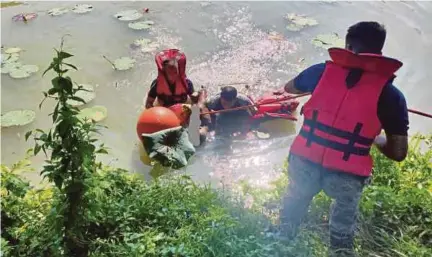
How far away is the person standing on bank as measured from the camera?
116 inches

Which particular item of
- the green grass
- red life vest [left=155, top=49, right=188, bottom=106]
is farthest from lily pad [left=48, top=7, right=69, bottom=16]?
the green grass

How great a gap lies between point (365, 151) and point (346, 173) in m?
0.18

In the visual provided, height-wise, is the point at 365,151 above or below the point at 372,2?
above

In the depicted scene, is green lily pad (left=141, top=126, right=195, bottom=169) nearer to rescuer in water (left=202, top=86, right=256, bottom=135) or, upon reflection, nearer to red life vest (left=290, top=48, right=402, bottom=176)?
rescuer in water (left=202, top=86, right=256, bottom=135)

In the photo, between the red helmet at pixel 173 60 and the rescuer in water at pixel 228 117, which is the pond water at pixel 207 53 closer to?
the rescuer in water at pixel 228 117

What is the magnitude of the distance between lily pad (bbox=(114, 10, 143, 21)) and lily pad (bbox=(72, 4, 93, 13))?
1.66ft

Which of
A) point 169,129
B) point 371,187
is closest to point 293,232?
point 371,187

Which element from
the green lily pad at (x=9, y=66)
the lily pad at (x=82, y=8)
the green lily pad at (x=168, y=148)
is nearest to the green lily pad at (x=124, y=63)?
the green lily pad at (x=9, y=66)

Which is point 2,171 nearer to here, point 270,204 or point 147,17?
point 270,204

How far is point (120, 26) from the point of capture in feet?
26.2

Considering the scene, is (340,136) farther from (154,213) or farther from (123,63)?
(123,63)

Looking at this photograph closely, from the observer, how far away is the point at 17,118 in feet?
19.2

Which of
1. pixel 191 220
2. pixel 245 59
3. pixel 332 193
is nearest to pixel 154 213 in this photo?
pixel 191 220

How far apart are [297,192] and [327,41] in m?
4.51
